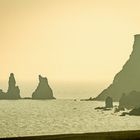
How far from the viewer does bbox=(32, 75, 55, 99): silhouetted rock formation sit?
4328 inches

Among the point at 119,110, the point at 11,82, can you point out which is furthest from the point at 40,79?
the point at 119,110

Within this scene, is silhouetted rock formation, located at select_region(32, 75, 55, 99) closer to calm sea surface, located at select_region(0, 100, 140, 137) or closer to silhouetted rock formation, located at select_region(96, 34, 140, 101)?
silhouetted rock formation, located at select_region(96, 34, 140, 101)

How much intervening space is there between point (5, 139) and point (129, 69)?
4380 inches

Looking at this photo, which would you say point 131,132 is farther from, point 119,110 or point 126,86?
point 126,86

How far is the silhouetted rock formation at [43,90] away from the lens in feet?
361

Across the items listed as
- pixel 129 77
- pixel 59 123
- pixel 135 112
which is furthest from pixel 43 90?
pixel 59 123

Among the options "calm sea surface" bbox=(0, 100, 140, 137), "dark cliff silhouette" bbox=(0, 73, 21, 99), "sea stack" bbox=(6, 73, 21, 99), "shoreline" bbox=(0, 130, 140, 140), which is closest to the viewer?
"shoreline" bbox=(0, 130, 140, 140)

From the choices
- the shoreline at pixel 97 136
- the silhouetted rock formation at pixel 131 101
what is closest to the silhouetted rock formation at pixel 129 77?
the silhouetted rock formation at pixel 131 101

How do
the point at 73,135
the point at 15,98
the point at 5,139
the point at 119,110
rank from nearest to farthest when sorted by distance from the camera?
the point at 5,139 → the point at 73,135 → the point at 119,110 → the point at 15,98

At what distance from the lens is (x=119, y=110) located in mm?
80000

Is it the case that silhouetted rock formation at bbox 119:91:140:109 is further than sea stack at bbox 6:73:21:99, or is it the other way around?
sea stack at bbox 6:73:21:99

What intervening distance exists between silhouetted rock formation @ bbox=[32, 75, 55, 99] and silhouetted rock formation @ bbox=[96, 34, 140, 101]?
14.7 metres

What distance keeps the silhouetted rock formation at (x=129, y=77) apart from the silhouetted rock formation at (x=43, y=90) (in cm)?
1473

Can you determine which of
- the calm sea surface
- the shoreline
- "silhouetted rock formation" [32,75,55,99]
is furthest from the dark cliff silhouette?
the shoreline
